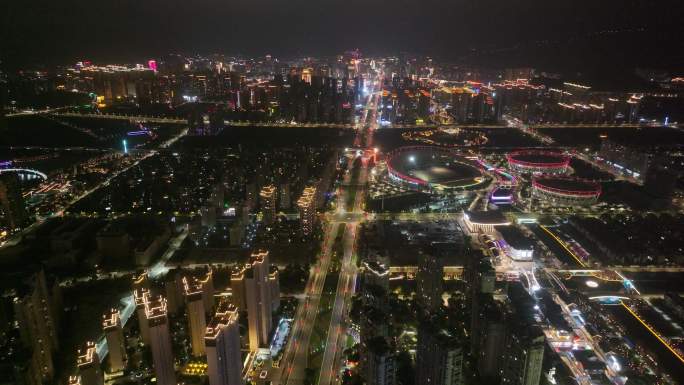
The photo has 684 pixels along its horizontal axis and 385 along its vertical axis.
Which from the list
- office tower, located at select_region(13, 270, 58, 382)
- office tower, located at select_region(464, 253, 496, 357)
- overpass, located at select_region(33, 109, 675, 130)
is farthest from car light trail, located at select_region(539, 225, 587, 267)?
overpass, located at select_region(33, 109, 675, 130)

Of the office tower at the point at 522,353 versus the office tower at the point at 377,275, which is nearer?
the office tower at the point at 522,353

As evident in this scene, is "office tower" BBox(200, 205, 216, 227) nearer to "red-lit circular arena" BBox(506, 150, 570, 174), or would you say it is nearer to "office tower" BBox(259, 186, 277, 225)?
"office tower" BBox(259, 186, 277, 225)

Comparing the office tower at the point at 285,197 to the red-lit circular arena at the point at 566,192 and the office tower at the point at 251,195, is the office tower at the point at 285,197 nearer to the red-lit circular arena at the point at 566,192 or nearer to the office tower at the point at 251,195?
the office tower at the point at 251,195

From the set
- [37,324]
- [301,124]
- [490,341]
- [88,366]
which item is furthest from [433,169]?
[88,366]

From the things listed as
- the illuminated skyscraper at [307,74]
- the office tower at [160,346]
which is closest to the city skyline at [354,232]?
the office tower at [160,346]

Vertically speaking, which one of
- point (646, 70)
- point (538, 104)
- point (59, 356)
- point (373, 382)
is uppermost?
point (646, 70)

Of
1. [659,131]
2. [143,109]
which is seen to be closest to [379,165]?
[659,131]

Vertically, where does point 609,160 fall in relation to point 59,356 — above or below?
above

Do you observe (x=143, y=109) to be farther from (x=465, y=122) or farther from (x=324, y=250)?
(x=324, y=250)
